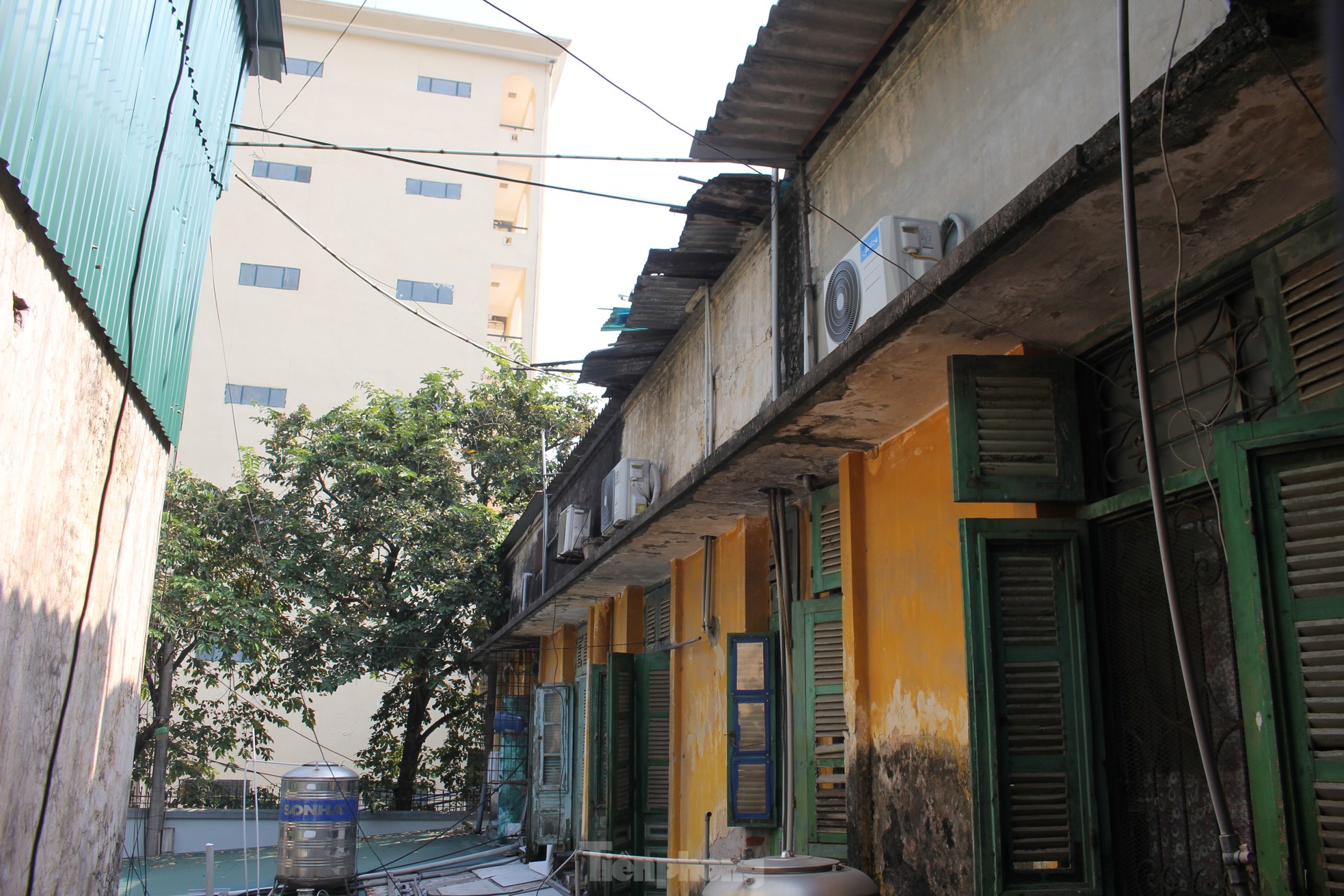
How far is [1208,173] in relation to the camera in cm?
327

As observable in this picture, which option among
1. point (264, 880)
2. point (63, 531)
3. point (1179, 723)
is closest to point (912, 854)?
point (1179, 723)

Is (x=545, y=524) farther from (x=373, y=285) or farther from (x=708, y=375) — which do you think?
(x=708, y=375)

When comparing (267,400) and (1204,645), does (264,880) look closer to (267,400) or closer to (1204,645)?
(1204,645)

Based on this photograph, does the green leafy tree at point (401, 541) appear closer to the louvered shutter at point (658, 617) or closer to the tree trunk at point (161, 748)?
the tree trunk at point (161, 748)

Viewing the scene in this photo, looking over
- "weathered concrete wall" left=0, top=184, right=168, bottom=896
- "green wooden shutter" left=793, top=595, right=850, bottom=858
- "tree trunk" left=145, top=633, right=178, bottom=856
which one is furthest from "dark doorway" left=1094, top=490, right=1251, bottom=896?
"tree trunk" left=145, top=633, right=178, bottom=856

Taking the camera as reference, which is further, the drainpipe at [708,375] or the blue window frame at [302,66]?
the blue window frame at [302,66]

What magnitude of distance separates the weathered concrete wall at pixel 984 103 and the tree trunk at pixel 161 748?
14.0 m

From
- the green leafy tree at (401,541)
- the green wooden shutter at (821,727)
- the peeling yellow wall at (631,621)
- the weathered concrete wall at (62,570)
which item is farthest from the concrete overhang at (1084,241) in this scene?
the green leafy tree at (401,541)

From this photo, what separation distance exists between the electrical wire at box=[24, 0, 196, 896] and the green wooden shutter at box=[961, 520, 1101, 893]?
4.95 metres

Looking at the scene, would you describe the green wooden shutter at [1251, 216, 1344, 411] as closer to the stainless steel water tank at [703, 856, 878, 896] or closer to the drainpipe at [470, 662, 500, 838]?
the stainless steel water tank at [703, 856, 878, 896]

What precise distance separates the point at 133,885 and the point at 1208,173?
48.4 ft

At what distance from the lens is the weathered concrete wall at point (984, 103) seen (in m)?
4.06

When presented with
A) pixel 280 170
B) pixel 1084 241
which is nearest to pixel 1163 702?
pixel 1084 241

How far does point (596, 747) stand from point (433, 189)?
25.6 meters
